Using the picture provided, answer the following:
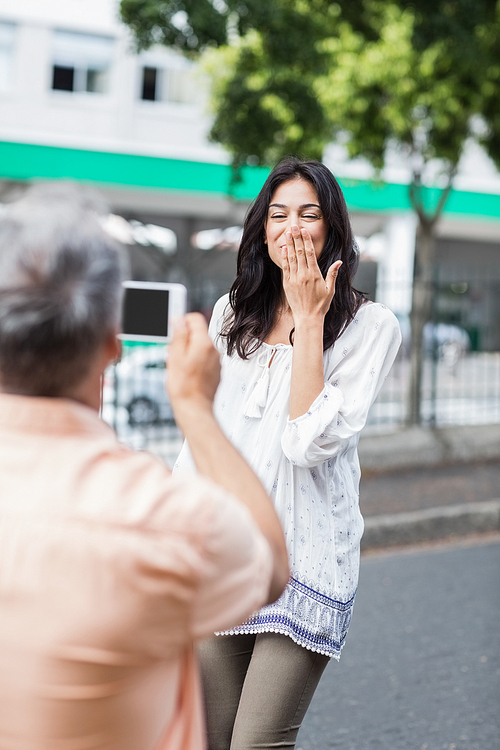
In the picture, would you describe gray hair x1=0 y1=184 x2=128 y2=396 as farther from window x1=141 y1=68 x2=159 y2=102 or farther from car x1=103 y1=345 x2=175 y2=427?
window x1=141 y1=68 x2=159 y2=102

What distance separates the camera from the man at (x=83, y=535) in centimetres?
105

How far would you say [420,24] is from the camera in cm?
801

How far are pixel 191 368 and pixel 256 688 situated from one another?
3.34 feet

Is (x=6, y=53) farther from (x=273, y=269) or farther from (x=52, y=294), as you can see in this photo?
(x=52, y=294)

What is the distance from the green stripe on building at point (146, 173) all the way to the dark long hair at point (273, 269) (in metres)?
16.4

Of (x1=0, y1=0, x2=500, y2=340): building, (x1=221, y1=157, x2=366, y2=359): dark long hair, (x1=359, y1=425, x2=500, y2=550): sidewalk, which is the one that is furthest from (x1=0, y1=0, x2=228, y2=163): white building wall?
(x1=221, y1=157, x2=366, y2=359): dark long hair

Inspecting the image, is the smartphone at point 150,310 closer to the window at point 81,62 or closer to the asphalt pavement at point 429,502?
the asphalt pavement at point 429,502

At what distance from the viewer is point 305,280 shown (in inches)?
80.4

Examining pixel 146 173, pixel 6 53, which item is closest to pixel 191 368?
pixel 146 173

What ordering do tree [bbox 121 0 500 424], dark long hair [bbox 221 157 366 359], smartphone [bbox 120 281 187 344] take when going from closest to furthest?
1. smartphone [bbox 120 281 187 344]
2. dark long hair [bbox 221 157 366 359]
3. tree [bbox 121 0 500 424]

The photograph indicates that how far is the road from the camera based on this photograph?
A: 3.51 m

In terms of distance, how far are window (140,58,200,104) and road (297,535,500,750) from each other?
1810cm

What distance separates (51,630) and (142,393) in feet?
22.4

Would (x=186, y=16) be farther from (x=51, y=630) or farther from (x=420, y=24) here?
(x=51, y=630)
